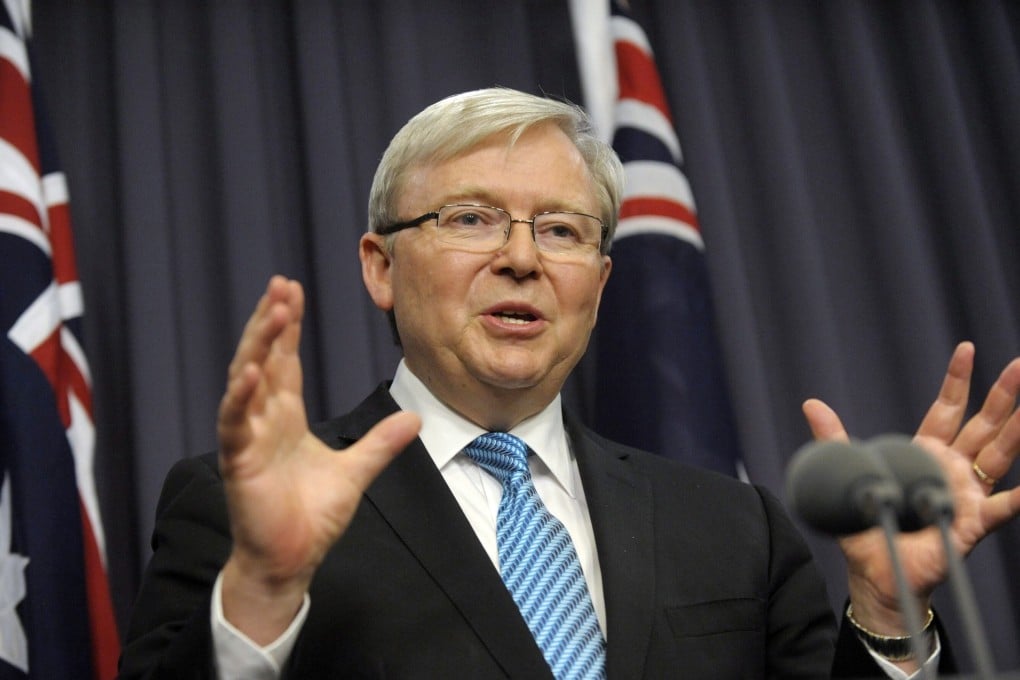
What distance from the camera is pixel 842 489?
2.98 ft

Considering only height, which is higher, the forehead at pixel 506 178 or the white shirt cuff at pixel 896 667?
the forehead at pixel 506 178

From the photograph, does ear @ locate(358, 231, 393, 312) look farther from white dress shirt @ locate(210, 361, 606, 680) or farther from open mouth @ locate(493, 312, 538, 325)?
open mouth @ locate(493, 312, 538, 325)

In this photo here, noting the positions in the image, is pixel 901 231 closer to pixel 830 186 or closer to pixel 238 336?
pixel 830 186

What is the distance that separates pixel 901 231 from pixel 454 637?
6.54 feet

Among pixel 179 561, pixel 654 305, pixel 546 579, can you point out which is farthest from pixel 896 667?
pixel 654 305

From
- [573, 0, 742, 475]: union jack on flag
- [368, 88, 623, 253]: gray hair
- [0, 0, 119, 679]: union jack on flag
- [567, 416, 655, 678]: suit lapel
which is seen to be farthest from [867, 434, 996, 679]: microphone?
[0, 0, 119, 679]: union jack on flag

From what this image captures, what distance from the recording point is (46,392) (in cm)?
216

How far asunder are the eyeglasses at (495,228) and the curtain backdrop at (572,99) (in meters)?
0.83

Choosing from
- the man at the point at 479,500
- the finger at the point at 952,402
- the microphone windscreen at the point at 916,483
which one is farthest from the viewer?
the finger at the point at 952,402

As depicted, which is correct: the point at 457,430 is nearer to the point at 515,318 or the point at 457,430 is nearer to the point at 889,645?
the point at 515,318

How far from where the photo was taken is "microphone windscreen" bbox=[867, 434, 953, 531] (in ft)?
2.88

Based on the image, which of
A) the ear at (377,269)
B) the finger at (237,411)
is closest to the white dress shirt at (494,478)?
the ear at (377,269)

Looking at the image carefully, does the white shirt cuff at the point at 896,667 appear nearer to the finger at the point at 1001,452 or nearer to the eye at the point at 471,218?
the finger at the point at 1001,452

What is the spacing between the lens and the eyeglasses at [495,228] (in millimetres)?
1737
